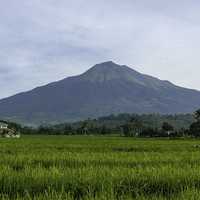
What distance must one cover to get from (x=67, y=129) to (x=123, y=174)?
134185mm

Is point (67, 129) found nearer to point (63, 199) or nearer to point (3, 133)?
point (3, 133)

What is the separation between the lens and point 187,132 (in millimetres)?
106062

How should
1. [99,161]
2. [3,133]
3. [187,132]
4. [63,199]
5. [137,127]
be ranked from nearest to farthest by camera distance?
1. [63,199]
2. [99,161]
3. [187,132]
4. [3,133]
5. [137,127]

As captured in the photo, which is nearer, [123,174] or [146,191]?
[146,191]

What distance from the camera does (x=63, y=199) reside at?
7.25 metres

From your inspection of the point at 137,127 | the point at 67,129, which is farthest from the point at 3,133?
the point at 137,127

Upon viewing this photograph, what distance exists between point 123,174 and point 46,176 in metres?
1.61

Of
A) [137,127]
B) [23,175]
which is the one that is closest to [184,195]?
[23,175]

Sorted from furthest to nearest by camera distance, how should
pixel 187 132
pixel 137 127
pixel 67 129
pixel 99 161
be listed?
pixel 137 127
pixel 67 129
pixel 187 132
pixel 99 161

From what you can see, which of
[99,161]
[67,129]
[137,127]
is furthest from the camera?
[137,127]

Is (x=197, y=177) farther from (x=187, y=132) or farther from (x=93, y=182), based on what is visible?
(x=187, y=132)

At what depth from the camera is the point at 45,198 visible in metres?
7.26

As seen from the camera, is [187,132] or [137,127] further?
[137,127]

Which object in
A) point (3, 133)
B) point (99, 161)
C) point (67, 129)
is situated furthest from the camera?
point (67, 129)
